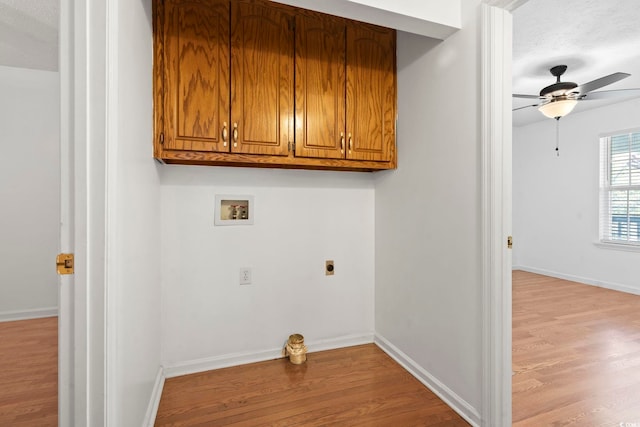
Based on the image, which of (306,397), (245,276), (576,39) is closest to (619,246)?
(576,39)

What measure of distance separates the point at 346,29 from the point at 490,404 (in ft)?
7.67

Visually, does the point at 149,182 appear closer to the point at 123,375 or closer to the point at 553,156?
the point at 123,375

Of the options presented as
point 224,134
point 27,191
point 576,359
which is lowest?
point 576,359

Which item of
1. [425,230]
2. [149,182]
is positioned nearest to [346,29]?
[425,230]

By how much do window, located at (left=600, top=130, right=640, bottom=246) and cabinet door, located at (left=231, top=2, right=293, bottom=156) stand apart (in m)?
4.73

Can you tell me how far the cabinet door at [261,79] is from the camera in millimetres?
1836

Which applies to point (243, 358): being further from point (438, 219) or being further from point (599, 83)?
point (599, 83)

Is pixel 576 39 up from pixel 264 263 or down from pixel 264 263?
up

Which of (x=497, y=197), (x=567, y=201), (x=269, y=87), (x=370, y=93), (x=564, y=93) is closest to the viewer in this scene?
(x=497, y=197)

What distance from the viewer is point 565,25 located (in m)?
2.35

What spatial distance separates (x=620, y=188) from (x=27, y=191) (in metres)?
6.98

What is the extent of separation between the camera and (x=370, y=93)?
2.17 m

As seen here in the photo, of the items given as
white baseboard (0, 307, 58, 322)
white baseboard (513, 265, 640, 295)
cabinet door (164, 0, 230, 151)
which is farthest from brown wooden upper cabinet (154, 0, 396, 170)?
white baseboard (513, 265, 640, 295)

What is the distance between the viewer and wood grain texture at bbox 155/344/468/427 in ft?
5.31
